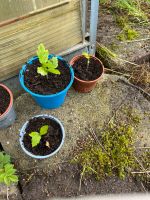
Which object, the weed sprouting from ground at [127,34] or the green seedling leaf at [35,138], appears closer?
the green seedling leaf at [35,138]

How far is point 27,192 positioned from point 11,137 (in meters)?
0.43

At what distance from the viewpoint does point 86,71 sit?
83.4 inches

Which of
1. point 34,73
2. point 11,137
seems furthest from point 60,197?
point 34,73

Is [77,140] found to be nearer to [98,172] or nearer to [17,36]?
[98,172]

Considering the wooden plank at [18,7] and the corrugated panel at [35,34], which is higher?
the wooden plank at [18,7]

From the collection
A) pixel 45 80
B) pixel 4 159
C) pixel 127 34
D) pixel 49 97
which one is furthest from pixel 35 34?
pixel 127 34

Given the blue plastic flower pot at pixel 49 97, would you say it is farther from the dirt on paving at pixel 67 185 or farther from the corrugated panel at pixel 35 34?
the dirt on paving at pixel 67 185

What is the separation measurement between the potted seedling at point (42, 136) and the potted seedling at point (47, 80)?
0.51ft

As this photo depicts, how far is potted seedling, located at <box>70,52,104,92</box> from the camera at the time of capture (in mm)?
2064

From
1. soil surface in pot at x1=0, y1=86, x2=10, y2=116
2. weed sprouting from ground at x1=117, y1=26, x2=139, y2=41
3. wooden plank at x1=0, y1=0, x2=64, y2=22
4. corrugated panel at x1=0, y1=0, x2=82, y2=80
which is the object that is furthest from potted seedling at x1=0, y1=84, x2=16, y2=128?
weed sprouting from ground at x1=117, y1=26, x2=139, y2=41

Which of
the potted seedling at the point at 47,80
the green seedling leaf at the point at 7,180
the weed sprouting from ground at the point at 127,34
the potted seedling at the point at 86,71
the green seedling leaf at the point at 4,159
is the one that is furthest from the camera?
the weed sprouting from ground at the point at 127,34

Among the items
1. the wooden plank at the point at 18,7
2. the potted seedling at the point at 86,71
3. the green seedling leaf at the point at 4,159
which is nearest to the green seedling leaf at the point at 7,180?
the green seedling leaf at the point at 4,159

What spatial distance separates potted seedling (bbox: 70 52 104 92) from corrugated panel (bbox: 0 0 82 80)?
0.62 feet

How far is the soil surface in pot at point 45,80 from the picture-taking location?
191 cm
